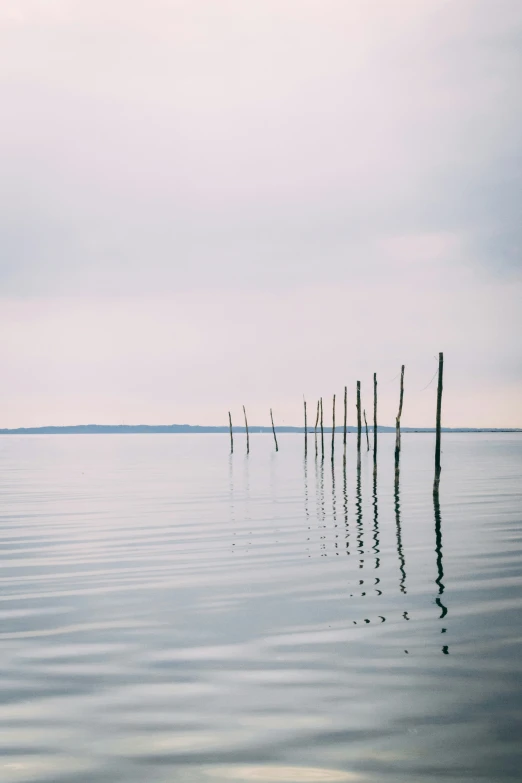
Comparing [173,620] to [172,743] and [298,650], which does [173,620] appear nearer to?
[298,650]

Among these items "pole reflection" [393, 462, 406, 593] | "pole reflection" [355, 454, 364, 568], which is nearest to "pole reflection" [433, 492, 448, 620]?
"pole reflection" [393, 462, 406, 593]

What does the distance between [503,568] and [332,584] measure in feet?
13.7

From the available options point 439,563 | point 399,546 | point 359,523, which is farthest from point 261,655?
point 359,523

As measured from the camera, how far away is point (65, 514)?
30641 mm

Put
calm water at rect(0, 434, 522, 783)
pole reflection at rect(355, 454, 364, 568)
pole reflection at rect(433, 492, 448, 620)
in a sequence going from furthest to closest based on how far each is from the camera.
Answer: pole reflection at rect(355, 454, 364, 568) → pole reflection at rect(433, 492, 448, 620) → calm water at rect(0, 434, 522, 783)

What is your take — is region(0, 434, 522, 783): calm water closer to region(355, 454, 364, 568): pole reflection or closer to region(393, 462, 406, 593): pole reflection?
region(393, 462, 406, 593): pole reflection

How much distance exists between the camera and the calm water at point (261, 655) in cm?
699

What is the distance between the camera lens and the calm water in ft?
22.9

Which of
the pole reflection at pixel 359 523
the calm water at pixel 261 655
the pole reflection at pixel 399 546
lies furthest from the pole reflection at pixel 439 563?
the pole reflection at pixel 359 523

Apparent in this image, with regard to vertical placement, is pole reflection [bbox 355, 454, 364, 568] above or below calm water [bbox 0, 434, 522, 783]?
below

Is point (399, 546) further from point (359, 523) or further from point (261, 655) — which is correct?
point (261, 655)

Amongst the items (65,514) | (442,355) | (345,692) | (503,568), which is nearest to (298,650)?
(345,692)

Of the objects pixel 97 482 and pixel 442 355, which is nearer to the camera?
pixel 442 355

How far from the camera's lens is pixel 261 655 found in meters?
10.3
